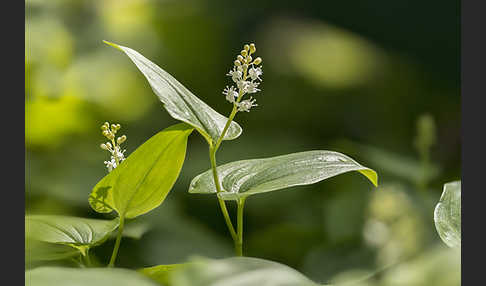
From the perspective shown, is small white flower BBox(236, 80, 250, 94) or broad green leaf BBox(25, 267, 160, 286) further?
small white flower BBox(236, 80, 250, 94)

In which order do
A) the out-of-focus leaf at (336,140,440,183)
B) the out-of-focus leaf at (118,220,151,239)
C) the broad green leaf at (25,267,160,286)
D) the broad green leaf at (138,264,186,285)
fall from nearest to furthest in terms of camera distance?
the broad green leaf at (25,267,160,286)
the broad green leaf at (138,264,186,285)
the out-of-focus leaf at (118,220,151,239)
the out-of-focus leaf at (336,140,440,183)

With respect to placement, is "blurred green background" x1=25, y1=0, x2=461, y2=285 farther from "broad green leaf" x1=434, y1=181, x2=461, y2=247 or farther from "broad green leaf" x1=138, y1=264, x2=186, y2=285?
"broad green leaf" x1=138, y1=264, x2=186, y2=285

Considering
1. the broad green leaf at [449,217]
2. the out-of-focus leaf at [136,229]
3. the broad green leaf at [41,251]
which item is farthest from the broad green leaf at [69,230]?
the broad green leaf at [449,217]

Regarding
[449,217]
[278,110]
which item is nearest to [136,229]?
[278,110]

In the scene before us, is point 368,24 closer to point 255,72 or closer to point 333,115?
point 333,115

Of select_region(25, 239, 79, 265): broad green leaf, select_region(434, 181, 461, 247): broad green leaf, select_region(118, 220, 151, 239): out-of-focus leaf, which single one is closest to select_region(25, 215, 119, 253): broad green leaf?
select_region(25, 239, 79, 265): broad green leaf

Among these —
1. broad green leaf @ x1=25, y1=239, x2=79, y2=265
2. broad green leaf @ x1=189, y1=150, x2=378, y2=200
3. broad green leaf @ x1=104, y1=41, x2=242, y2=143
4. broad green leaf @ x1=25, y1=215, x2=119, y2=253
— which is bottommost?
broad green leaf @ x1=25, y1=239, x2=79, y2=265

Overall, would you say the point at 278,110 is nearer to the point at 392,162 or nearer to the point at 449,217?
the point at 392,162

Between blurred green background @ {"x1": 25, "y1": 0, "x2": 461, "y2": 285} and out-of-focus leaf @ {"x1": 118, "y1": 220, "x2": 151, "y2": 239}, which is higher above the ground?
blurred green background @ {"x1": 25, "y1": 0, "x2": 461, "y2": 285}
